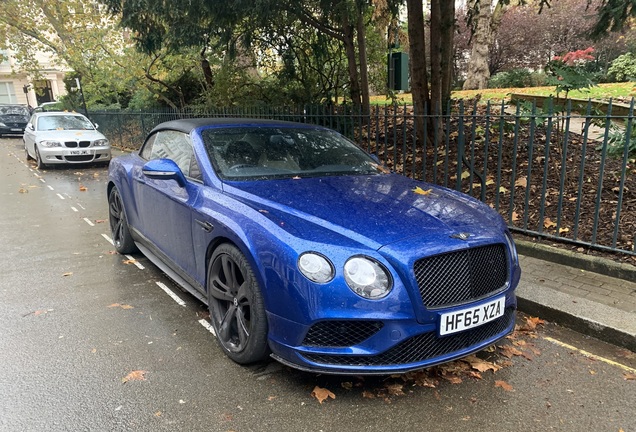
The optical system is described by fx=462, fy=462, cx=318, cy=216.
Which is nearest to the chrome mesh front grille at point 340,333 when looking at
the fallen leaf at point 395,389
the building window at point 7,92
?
the fallen leaf at point 395,389

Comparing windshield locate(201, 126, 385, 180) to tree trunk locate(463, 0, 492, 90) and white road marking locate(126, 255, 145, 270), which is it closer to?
white road marking locate(126, 255, 145, 270)

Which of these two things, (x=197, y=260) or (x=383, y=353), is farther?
(x=197, y=260)

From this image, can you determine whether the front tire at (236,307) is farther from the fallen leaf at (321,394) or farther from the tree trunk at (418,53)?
the tree trunk at (418,53)

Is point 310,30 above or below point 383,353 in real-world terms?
above

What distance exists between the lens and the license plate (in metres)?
2.59

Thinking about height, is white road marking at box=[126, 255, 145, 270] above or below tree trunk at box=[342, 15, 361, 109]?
below

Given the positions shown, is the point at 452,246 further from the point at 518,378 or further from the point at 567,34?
the point at 567,34

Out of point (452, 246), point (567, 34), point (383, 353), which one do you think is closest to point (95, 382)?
point (383, 353)

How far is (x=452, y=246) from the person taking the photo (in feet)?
8.75

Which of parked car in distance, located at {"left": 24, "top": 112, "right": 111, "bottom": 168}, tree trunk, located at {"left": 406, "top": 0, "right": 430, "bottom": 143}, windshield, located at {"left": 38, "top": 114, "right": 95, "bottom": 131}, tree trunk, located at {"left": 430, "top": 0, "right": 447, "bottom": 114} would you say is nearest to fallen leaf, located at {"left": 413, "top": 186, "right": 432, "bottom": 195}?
tree trunk, located at {"left": 406, "top": 0, "right": 430, "bottom": 143}

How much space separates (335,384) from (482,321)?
3.18 feet

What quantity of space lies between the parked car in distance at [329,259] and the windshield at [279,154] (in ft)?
0.05

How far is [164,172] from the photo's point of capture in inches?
144

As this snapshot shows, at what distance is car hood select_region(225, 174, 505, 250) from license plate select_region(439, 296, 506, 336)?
457 millimetres
